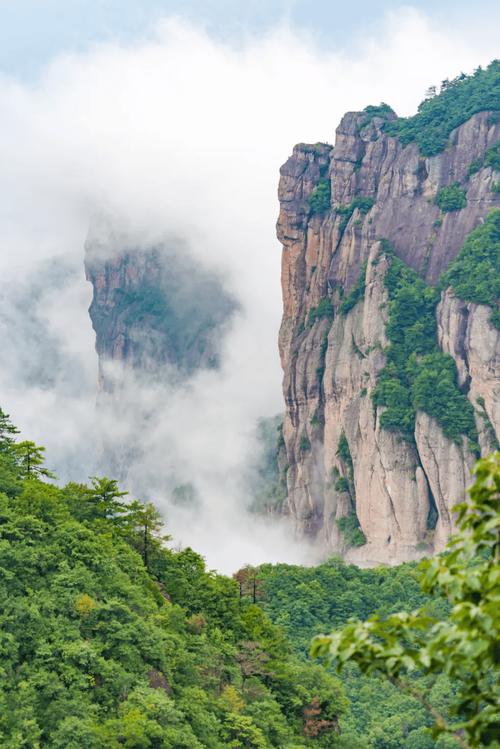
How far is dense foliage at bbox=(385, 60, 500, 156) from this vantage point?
348ft

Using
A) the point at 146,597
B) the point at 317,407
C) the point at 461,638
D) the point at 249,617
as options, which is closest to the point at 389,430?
the point at 317,407

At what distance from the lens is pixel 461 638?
9.36m

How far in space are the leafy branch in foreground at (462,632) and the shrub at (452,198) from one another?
9460 cm

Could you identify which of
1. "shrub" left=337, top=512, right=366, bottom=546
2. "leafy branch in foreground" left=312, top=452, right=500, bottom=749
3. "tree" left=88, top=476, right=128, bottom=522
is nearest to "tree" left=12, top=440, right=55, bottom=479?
"tree" left=88, top=476, right=128, bottom=522

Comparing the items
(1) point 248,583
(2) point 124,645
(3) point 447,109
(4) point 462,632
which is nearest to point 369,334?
(3) point 447,109

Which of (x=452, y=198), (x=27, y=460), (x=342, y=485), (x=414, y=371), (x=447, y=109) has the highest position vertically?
(x=447, y=109)

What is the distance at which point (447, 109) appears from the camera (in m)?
110

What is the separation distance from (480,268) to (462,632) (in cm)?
8845

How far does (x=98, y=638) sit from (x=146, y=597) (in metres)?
6.60

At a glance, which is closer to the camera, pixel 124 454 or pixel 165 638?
pixel 165 638

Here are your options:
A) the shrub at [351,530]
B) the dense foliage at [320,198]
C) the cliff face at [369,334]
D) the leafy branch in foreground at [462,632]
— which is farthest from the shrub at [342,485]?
the leafy branch in foreground at [462,632]

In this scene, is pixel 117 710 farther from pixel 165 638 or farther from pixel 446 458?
pixel 446 458

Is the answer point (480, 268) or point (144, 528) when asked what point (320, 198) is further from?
point (144, 528)

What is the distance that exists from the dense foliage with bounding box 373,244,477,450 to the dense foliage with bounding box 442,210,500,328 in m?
3.29
